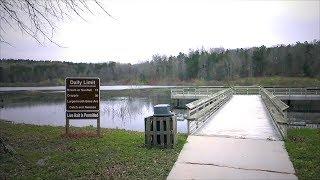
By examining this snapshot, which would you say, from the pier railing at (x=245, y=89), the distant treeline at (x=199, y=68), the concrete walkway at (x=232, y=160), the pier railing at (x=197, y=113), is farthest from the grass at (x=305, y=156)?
the distant treeline at (x=199, y=68)

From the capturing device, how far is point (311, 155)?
8.35m

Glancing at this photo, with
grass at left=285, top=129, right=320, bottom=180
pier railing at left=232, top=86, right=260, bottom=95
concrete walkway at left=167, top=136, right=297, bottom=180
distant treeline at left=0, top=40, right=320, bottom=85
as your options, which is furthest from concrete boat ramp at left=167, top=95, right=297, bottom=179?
distant treeline at left=0, top=40, right=320, bottom=85

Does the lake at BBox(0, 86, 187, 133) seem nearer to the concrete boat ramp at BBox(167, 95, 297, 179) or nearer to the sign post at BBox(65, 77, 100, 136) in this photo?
Result: the concrete boat ramp at BBox(167, 95, 297, 179)

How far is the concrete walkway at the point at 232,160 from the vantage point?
6836 millimetres

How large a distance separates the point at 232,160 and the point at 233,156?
1.23ft

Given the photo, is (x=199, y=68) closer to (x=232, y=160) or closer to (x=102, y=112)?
(x=102, y=112)

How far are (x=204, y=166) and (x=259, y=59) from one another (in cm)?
9920

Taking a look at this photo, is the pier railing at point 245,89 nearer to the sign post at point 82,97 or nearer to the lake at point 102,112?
the lake at point 102,112

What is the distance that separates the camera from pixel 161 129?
929cm

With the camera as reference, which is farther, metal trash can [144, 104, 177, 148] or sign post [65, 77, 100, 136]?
sign post [65, 77, 100, 136]

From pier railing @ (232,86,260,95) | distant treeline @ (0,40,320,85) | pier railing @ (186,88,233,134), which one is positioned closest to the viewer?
pier railing @ (186,88,233,134)

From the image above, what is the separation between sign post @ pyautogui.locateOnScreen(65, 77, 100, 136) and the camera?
38.3 ft

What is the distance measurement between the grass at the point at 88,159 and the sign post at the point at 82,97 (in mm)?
1202

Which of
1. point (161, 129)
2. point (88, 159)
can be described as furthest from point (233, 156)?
point (88, 159)
